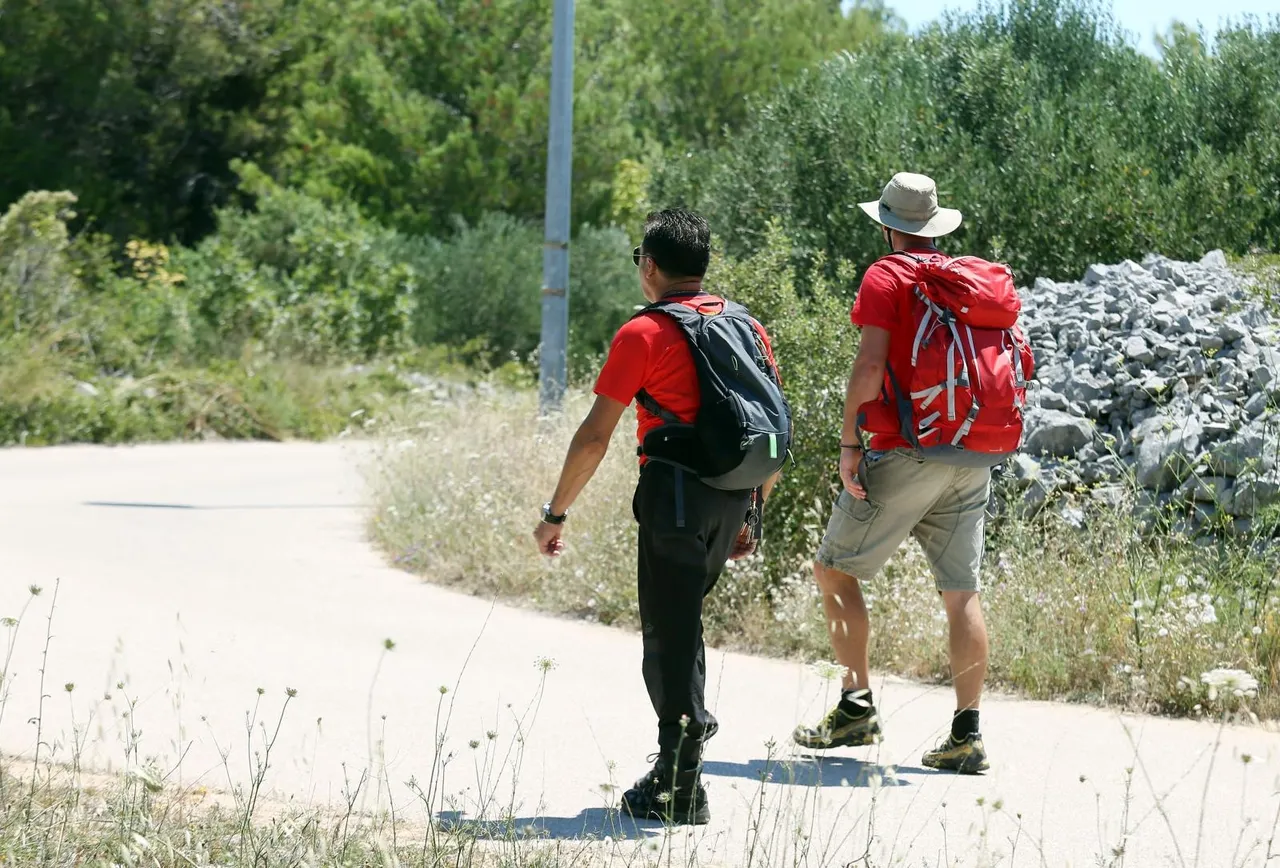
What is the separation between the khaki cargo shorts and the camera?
5.12 m

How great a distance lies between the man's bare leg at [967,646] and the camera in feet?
17.0

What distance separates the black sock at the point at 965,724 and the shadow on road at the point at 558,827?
1.18 metres

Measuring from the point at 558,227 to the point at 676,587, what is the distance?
6919 mm

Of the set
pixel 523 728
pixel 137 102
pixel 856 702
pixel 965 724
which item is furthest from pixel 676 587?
pixel 137 102

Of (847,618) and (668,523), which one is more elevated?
(668,523)

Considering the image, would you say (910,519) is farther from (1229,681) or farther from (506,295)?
(506,295)

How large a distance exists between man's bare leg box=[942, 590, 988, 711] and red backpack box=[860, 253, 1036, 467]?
504mm

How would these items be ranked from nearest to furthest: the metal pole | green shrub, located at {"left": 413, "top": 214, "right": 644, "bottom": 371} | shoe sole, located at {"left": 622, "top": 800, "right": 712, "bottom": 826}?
1. shoe sole, located at {"left": 622, "top": 800, "right": 712, "bottom": 826}
2. the metal pole
3. green shrub, located at {"left": 413, "top": 214, "right": 644, "bottom": 371}

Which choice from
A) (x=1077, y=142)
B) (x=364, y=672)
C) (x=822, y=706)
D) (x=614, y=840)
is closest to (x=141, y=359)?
(x=1077, y=142)

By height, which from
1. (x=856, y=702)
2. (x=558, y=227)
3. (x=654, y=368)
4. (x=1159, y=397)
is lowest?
(x=856, y=702)

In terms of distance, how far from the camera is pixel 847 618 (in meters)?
5.34

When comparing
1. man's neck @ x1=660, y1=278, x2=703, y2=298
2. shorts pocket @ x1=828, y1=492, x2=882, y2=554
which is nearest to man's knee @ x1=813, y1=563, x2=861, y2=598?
shorts pocket @ x1=828, y1=492, x2=882, y2=554

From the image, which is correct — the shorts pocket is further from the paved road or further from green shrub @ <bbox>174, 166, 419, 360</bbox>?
green shrub @ <bbox>174, 166, 419, 360</bbox>

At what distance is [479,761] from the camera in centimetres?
548
